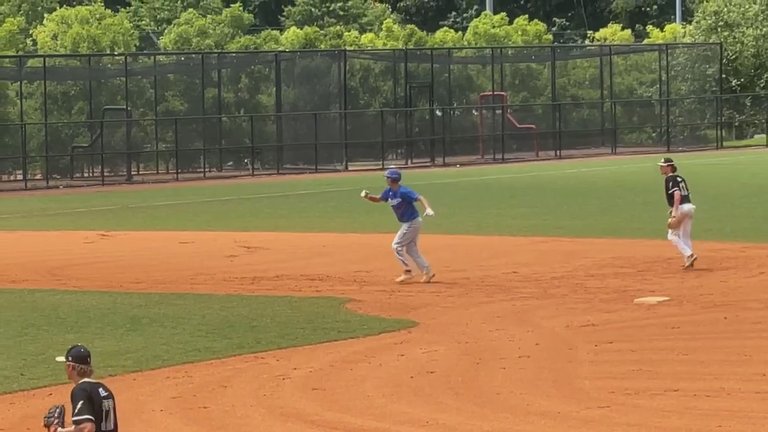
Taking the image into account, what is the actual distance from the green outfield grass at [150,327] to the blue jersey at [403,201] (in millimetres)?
2138

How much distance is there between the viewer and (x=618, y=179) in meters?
39.8

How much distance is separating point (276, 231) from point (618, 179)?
15.0m

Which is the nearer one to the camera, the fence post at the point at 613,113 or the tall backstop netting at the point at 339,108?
the tall backstop netting at the point at 339,108

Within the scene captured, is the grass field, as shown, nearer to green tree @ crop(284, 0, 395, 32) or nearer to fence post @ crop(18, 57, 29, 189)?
fence post @ crop(18, 57, 29, 189)

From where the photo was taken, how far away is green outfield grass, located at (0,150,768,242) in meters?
28.0

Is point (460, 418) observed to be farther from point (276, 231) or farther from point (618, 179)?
point (618, 179)

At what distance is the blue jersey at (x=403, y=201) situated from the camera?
67.3 ft

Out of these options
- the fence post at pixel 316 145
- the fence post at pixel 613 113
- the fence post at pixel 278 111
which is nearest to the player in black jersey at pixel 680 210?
the fence post at pixel 278 111

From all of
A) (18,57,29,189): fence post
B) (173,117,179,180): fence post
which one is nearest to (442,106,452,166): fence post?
(173,117,179,180): fence post

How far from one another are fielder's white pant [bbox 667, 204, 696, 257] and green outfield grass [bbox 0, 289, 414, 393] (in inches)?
209

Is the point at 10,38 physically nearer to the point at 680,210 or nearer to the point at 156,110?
the point at 156,110

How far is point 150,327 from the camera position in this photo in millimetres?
16797

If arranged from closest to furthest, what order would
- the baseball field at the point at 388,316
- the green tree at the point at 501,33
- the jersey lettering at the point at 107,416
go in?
the jersey lettering at the point at 107,416 < the baseball field at the point at 388,316 < the green tree at the point at 501,33

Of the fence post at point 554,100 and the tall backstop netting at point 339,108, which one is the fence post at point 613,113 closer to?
the tall backstop netting at point 339,108
